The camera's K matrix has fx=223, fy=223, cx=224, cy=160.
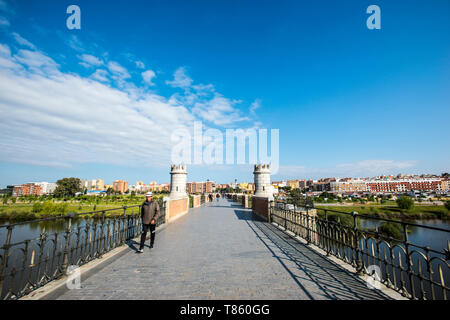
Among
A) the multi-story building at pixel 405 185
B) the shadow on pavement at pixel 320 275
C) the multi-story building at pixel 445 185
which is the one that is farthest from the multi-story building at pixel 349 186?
the shadow on pavement at pixel 320 275

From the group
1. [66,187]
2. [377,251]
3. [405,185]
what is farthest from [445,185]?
[66,187]

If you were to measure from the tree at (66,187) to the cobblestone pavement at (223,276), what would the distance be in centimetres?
8706

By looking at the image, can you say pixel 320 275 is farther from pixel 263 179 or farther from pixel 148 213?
pixel 263 179

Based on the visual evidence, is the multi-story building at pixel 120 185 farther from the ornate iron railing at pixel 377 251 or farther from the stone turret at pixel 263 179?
the ornate iron railing at pixel 377 251

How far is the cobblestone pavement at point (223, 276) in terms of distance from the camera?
348 centimetres

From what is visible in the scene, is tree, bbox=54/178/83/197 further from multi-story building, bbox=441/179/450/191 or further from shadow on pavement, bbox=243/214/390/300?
multi-story building, bbox=441/179/450/191

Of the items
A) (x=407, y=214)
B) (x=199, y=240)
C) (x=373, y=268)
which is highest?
(x=373, y=268)

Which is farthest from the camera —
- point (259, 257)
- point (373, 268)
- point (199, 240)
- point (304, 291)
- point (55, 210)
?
point (55, 210)

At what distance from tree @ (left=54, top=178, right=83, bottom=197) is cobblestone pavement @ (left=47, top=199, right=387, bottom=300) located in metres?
87.1

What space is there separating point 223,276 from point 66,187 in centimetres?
9047
